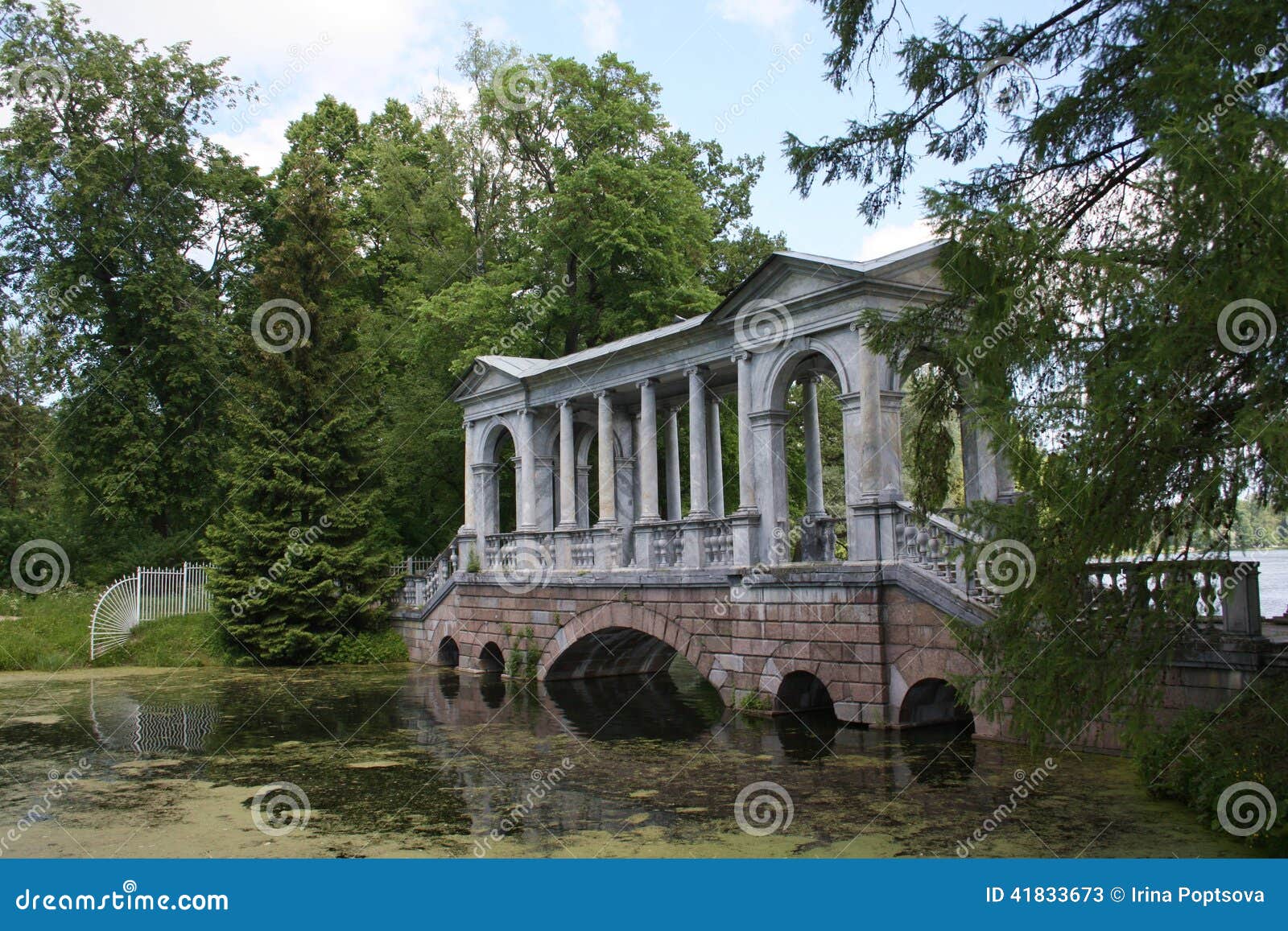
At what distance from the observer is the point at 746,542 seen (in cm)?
1500

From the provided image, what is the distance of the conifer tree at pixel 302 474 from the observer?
23531 millimetres

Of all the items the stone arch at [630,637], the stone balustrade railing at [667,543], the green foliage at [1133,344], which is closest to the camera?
the green foliage at [1133,344]

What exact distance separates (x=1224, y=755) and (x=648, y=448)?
37.6ft

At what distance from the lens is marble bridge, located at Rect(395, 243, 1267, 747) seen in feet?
40.2

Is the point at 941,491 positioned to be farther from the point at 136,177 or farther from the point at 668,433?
the point at 136,177

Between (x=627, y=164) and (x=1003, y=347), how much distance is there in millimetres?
19689

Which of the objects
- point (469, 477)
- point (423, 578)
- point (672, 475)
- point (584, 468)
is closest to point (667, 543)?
point (672, 475)

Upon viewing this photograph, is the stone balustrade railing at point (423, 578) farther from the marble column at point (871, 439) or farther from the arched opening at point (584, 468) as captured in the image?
the marble column at point (871, 439)

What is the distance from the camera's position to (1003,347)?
696 centimetres

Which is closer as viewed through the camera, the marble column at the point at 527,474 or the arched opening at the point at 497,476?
the marble column at the point at 527,474

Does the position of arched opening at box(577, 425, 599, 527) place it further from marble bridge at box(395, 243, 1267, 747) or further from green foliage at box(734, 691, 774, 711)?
green foliage at box(734, 691, 774, 711)

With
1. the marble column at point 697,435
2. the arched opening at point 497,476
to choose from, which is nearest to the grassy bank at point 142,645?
the arched opening at point 497,476

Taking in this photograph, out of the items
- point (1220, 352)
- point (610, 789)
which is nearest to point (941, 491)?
point (1220, 352)

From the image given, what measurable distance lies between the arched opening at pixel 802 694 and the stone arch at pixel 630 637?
86 centimetres
